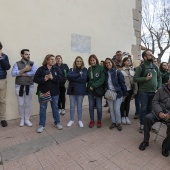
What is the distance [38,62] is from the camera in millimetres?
4664

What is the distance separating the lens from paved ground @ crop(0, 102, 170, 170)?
8.07ft

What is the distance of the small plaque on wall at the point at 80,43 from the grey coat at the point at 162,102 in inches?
122

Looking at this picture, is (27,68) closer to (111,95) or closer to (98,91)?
(98,91)

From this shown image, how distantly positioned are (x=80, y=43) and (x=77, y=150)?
3498mm

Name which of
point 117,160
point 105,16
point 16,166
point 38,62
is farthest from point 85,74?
point 105,16

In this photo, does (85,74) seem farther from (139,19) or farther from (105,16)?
(139,19)

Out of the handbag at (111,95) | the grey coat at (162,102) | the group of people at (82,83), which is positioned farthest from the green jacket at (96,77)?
the grey coat at (162,102)

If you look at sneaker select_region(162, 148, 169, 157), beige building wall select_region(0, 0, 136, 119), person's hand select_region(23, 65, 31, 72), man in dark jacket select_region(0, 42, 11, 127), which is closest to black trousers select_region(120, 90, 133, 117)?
sneaker select_region(162, 148, 169, 157)

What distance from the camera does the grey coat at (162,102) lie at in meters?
2.95

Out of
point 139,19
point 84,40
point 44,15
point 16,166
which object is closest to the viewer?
point 16,166

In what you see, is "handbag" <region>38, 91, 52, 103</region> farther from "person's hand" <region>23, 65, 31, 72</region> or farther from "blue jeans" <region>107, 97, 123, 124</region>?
"blue jeans" <region>107, 97, 123, 124</region>

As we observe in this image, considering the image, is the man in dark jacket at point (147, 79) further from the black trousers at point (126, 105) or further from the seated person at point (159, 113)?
the black trousers at point (126, 105)

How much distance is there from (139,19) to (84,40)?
316 cm

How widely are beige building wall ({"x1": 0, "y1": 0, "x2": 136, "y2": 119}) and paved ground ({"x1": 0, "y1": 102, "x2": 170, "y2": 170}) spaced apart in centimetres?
142
